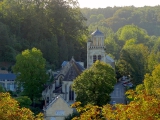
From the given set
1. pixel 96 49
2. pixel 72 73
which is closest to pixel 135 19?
pixel 96 49

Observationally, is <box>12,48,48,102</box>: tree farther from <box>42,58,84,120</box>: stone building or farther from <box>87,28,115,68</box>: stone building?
<box>87,28,115,68</box>: stone building

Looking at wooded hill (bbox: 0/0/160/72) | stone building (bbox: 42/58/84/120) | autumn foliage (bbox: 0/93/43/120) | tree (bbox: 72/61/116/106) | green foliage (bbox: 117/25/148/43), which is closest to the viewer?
autumn foliage (bbox: 0/93/43/120)

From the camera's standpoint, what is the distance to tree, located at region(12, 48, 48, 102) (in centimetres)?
5019

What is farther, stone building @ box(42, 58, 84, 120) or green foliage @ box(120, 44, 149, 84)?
green foliage @ box(120, 44, 149, 84)

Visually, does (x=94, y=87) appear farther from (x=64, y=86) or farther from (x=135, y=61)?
(x=135, y=61)

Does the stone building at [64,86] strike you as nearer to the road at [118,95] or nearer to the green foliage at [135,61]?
the road at [118,95]

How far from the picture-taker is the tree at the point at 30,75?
5019cm

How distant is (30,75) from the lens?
165 ft

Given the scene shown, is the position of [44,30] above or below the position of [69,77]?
above

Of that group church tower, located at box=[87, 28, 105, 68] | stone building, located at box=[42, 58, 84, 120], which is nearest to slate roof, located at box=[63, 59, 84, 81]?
stone building, located at box=[42, 58, 84, 120]

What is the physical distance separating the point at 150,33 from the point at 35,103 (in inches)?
4820

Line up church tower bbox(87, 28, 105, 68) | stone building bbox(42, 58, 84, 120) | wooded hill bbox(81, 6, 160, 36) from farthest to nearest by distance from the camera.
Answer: wooded hill bbox(81, 6, 160, 36) < church tower bbox(87, 28, 105, 68) < stone building bbox(42, 58, 84, 120)

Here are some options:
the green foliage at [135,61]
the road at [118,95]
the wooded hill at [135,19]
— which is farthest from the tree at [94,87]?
the wooded hill at [135,19]

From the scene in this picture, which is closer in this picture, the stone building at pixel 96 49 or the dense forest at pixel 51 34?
the stone building at pixel 96 49
